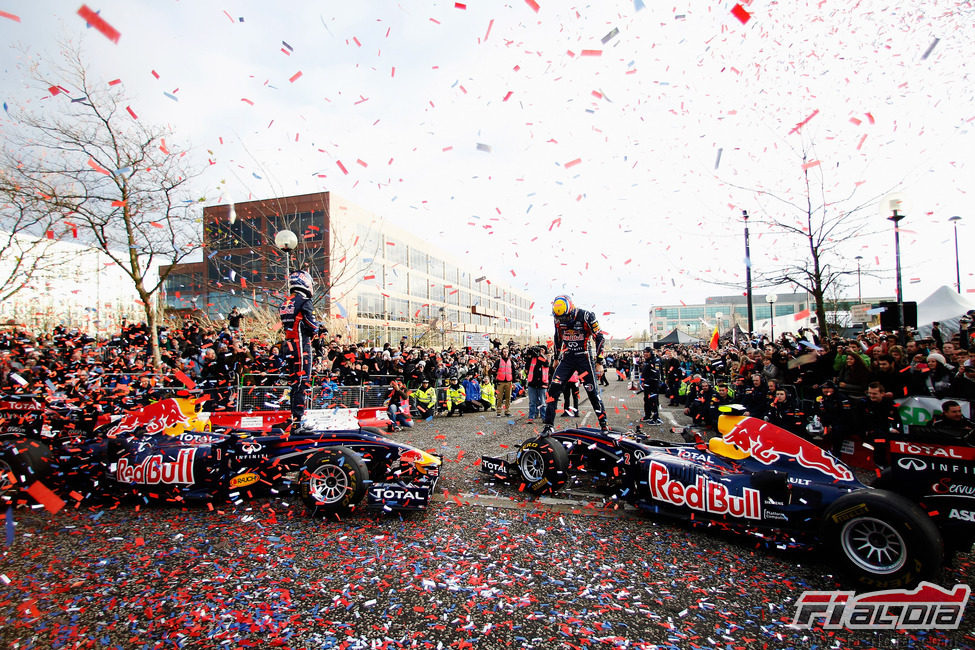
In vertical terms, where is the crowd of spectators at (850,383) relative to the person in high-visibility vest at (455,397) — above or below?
above

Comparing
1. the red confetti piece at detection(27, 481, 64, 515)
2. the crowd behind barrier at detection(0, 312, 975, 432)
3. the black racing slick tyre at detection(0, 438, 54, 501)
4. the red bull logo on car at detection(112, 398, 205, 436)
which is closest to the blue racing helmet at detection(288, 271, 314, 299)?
the crowd behind barrier at detection(0, 312, 975, 432)

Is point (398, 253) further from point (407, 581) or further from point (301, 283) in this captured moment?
point (407, 581)

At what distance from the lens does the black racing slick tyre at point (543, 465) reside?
518cm

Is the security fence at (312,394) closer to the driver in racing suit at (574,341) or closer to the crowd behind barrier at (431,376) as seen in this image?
the crowd behind barrier at (431,376)

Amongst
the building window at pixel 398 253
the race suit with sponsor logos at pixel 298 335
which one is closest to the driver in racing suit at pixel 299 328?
the race suit with sponsor logos at pixel 298 335

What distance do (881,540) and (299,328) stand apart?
20.9 feet

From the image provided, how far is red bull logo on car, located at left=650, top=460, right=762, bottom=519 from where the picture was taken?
3.94m

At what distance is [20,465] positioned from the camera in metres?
4.88

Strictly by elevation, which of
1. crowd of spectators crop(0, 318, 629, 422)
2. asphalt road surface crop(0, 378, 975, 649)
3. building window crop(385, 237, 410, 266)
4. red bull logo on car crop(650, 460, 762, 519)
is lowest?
asphalt road surface crop(0, 378, 975, 649)

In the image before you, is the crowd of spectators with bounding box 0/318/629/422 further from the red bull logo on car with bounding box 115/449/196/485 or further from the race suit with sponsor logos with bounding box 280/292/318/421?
the red bull logo on car with bounding box 115/449/196/485

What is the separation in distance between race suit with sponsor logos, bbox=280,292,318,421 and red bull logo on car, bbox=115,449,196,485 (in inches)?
55.2

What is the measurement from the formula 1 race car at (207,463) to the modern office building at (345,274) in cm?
868

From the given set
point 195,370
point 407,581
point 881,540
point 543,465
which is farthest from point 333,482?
point 195,370

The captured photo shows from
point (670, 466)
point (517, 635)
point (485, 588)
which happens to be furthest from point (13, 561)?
point (670, 466)
